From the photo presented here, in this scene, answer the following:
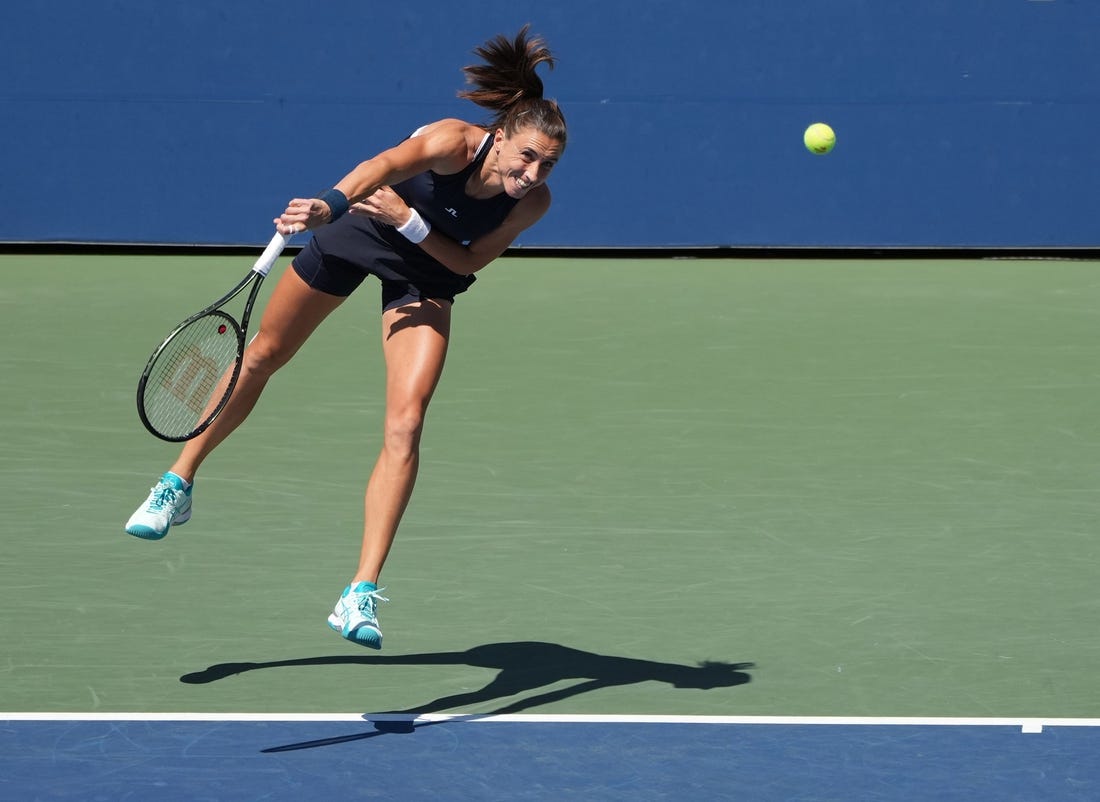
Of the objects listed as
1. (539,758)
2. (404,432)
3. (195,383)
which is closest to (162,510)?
(195,383)

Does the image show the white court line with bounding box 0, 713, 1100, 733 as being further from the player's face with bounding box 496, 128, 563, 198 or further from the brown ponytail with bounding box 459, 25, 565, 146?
the brown ponytail with bounding box 459, 25, 565, 146

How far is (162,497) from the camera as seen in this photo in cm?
530

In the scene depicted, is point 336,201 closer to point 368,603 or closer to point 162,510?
point 368,603

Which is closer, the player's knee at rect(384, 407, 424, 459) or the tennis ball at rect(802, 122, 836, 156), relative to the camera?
the player's knee at rect(384, 407, 424, 459)

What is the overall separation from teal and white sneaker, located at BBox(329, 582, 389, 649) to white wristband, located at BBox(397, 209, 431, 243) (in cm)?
98

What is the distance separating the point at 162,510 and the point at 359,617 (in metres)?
0.93

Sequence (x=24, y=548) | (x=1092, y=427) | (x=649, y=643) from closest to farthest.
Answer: (x=649, y=643) < (x=24, y=548) < (x=1092, y=427)

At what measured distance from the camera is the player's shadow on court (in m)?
4.80

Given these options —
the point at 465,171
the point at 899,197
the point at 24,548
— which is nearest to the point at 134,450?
the point at 24,548

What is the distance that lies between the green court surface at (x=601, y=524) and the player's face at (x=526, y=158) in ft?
4.27

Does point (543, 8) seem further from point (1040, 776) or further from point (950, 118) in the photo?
point (1040, 776)

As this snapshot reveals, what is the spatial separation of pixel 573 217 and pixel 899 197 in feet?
8.16

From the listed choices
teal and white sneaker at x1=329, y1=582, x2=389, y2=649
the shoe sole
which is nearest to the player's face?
teal and white sneaker at x1=329, y1=582, x2=389, y2=649

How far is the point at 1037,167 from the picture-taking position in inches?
557
